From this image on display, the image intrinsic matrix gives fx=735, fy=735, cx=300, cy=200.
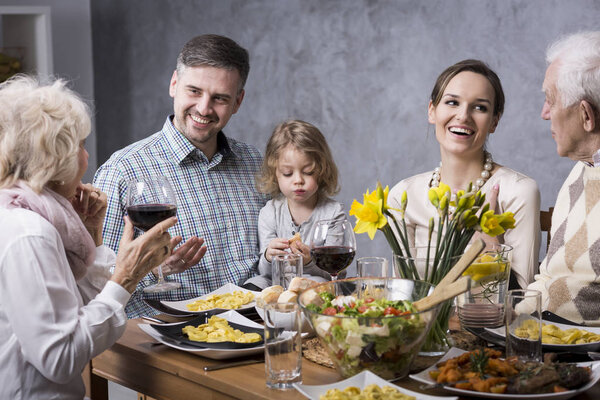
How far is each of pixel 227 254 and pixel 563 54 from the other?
1.36 meters

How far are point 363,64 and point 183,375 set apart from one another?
10.5 feet

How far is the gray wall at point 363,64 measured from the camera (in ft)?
12.3

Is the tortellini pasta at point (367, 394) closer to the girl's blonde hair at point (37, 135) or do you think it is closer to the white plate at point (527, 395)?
the white plate at point (527, 395)

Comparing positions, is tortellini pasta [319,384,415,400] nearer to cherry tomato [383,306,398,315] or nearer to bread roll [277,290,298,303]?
cherry tomato [383,306,398,315]

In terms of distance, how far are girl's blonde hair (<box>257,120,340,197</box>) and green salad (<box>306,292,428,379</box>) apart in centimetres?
144

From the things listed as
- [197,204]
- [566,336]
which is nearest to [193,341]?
[566,336]

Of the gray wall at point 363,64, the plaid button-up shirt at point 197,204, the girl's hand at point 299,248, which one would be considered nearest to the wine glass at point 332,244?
the girl's hand at point 299,248

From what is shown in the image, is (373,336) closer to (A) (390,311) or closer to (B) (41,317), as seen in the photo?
(A) (390,311)

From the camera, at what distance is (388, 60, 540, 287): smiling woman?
2.54m

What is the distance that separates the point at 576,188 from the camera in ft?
7.29

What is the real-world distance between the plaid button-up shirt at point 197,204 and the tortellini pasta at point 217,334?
0.83 metres

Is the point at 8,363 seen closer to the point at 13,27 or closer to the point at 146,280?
the point at 146,280

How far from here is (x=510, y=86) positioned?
382 cm

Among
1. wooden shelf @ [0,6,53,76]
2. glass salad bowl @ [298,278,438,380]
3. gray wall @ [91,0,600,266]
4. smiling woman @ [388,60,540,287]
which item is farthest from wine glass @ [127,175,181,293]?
wooden shelf @ [0,6,53,76]
